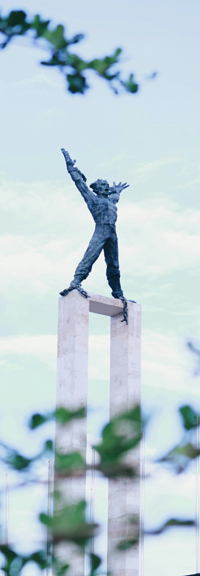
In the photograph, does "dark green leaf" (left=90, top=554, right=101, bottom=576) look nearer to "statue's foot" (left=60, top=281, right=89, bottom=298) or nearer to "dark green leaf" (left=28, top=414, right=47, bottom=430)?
"dark green leaf" (left=28, top=414, right=47, bottom=430)

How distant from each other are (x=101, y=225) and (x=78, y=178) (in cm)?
86

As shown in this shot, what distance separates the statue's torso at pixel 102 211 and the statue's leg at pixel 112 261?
0.82 feet

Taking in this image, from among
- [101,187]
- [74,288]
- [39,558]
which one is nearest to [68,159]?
[101,187]

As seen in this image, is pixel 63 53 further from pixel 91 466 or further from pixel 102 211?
pixel 102 211

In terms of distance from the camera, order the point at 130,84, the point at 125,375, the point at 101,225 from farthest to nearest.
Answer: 1. the point at 101,225
2. the point at 125,375
3. the point at 130,84

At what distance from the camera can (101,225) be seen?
1394 centimetres

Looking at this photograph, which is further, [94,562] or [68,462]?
[94,562]

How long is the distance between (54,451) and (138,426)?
0.20 meters

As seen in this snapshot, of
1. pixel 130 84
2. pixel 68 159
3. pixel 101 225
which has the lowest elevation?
pixel 130 84

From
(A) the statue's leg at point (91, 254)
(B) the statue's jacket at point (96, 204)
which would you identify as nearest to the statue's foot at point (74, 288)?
(A) the statue's leg at point (91, 254)

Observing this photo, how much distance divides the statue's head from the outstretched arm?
1.17 feet

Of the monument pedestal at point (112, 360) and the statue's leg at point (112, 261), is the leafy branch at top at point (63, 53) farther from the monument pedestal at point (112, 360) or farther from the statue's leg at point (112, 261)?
the statue's leg at point (112, 261)

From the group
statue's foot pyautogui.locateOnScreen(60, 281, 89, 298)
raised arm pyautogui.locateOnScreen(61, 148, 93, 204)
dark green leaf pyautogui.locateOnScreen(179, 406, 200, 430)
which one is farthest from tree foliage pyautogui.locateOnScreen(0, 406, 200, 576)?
raised arm pyautogui.locateOnScreen(61, 148, 93, 204)

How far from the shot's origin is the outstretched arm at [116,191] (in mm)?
14497
